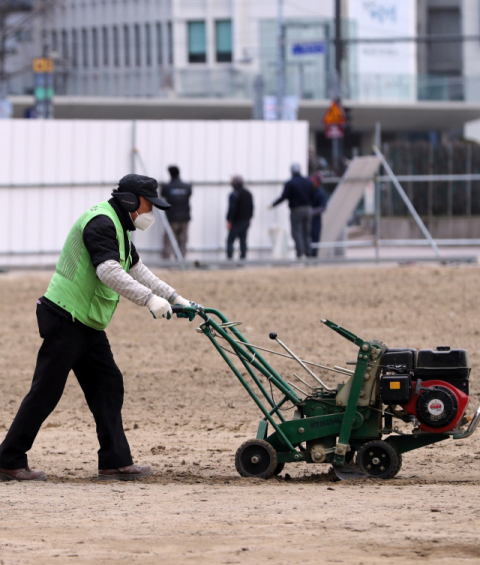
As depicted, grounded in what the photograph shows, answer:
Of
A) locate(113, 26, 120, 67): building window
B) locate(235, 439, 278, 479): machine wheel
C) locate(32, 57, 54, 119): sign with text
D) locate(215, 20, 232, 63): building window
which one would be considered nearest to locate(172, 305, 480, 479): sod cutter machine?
locate(235, 439, 278, 479): machine wheel

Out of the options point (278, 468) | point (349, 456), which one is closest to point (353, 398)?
point (349, 456)

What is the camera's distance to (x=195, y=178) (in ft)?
60.7

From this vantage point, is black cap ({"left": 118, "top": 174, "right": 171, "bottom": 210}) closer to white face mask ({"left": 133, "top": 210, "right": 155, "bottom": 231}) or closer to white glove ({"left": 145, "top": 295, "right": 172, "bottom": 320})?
white face mask ({"left": 133, "top": 210, "right": 155, "bottom": 231})

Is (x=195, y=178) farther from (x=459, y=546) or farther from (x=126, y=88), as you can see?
(x=126, y=88)

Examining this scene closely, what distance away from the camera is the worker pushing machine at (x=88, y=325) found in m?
6.10

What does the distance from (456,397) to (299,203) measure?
39.6ft

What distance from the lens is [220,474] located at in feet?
21.4

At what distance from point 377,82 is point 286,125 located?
26.5 m

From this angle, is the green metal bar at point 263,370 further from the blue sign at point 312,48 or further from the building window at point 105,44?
the building window at point 105,44

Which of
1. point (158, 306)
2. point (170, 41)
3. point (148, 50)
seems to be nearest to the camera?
point (158, 306)

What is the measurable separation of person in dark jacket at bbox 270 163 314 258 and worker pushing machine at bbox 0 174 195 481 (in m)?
11.5

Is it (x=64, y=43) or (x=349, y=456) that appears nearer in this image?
(x=349, y=456)

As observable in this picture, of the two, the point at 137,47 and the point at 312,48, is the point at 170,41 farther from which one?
the point at 312,48

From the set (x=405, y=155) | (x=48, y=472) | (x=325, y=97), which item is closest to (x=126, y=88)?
(x=325, y=97)
